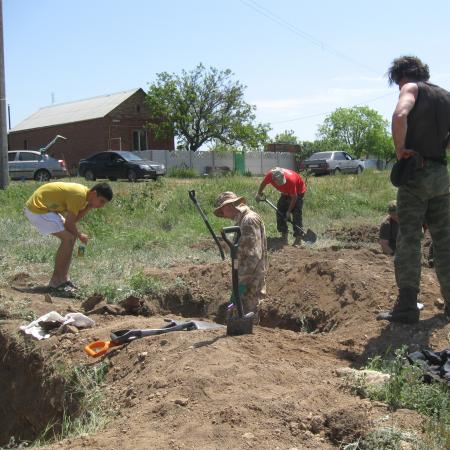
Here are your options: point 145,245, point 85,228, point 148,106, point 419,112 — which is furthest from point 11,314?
point 148,106

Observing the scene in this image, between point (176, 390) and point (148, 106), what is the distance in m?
37.7

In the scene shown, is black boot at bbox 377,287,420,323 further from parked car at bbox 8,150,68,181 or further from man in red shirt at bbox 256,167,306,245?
parked car at bbox 8,150,68,181

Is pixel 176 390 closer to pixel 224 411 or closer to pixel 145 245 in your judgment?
pixel 224 411

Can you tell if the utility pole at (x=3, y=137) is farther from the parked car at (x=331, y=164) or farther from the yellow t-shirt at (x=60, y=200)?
the parked car at (x=331, y=164)

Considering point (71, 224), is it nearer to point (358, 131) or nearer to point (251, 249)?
point (251, 249)

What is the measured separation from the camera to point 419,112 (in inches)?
198


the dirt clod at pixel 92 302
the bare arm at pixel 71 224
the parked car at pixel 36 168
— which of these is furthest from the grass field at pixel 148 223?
the parked car at pixel 36 168

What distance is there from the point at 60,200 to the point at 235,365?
438 cm

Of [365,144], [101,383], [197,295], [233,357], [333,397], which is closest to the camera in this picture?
[333,397]

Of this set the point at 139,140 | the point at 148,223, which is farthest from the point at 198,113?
the point at 148,223

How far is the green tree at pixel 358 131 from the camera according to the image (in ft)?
240

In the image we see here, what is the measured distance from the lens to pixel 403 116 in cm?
484

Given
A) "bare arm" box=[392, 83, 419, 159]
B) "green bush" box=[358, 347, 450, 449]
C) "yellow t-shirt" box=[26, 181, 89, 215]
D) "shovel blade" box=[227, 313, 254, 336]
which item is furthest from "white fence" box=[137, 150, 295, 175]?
"green bush" box=[358, 347, 450, 449]

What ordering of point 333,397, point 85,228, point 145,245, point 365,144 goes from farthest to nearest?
point 365,144 < point 85,228 < point 145,245 < point 333,397
